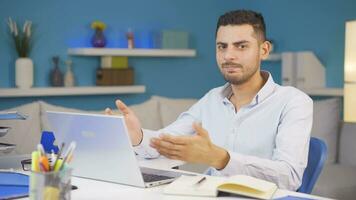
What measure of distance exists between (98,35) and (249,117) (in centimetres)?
228

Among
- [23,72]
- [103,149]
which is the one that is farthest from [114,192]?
[23,72]

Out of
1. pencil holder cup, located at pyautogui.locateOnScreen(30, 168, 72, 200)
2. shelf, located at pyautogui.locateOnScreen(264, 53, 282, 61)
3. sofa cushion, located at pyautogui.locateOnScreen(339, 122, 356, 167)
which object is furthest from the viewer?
shelf, located at pyautogui.locateOnScreen(264, 53, 282, 61)

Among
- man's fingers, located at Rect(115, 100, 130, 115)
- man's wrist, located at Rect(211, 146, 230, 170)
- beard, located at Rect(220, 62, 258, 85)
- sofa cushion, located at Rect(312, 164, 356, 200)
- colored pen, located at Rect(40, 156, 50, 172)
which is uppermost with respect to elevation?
beard, located at Rect(220, 62, 258, 85)

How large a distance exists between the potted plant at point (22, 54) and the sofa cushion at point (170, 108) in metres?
0.96

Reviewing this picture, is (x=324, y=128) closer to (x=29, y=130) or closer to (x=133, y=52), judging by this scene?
(x=133, y=52)

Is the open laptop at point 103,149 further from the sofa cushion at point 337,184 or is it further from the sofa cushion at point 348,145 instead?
the sofa cushion at point 348,145

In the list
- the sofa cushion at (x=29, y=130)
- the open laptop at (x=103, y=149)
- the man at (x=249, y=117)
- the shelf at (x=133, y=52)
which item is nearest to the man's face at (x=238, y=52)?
the man at (x=249, y=117)

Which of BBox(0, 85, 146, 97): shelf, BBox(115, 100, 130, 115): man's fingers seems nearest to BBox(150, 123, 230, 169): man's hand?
BBox(115, 100, 130, 115): man's fingers

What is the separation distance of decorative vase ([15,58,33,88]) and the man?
5.97ft

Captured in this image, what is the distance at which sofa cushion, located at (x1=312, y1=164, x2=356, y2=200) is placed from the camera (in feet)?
10.3

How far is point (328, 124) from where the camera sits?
3773 mm

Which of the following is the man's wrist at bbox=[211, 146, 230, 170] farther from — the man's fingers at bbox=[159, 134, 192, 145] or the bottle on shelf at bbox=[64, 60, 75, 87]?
the bottle on shelf at bbox=[64, 60, 75, 87]

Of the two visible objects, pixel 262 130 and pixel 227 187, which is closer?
pixel 227 187

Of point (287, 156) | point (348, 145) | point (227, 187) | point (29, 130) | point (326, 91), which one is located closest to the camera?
point (227, 187)
